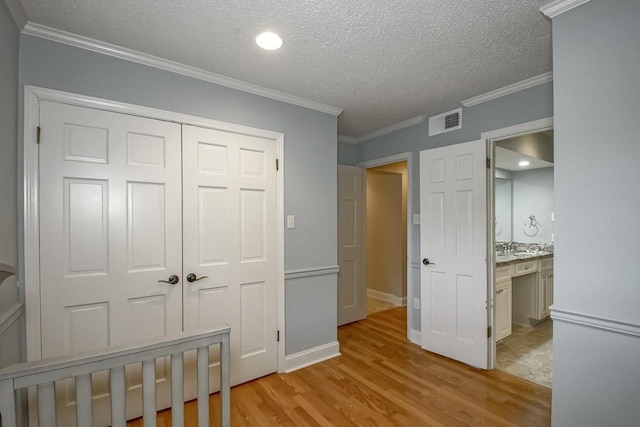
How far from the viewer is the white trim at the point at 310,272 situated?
2.61 m

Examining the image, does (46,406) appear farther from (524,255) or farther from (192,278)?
(524,255)

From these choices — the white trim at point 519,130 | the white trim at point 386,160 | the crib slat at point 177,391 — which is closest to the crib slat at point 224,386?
the crib slat at point 177,391

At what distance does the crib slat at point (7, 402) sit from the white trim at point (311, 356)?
1.83 meters

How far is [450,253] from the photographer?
2852 millimetres

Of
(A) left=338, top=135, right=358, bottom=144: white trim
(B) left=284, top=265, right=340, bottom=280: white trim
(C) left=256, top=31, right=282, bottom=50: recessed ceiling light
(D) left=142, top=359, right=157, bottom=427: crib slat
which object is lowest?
(D) left=142, top=359, right=157, bottom=427: crib slat

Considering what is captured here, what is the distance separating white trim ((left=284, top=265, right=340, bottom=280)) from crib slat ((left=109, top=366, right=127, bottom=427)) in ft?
4.86

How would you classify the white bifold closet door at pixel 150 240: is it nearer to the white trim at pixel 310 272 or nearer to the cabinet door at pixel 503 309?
the white trim at pixel 310 272

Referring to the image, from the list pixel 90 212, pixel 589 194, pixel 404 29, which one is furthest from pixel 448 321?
pixel 90 212

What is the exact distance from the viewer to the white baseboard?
471 cm

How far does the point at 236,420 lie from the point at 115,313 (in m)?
1.06

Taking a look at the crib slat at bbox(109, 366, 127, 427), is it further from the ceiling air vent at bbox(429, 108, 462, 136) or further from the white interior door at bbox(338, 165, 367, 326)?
the ceiling air vent at bbox(429, 108, 462, 136)

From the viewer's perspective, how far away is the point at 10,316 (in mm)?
1429

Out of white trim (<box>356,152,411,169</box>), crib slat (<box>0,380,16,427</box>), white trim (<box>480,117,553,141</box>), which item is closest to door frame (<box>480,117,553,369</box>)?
white trim (<box>480,117,553,141</box>)

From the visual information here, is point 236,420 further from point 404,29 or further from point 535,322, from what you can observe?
point 535,322
